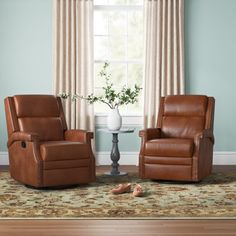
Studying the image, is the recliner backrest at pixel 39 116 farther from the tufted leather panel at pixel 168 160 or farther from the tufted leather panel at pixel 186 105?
the tufted leather panel at pixel 186 105

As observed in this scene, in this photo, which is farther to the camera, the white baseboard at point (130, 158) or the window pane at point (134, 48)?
the window pane at point (134, 48)

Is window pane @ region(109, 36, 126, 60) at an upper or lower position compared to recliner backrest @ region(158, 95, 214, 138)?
upper

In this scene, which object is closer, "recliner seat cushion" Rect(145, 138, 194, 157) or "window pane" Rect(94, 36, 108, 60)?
"recliner seat cushion" Rect(145, 138, 194, 157)

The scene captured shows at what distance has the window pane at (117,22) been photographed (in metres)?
7.80

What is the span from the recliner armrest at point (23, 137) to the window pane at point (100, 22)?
2.54 metres

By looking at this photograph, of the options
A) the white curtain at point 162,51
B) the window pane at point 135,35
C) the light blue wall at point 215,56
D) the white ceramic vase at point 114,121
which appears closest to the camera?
the white ceramic vase at point 114,121

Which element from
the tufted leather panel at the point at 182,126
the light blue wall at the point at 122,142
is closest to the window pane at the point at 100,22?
the light blue wall at the point at 122,142

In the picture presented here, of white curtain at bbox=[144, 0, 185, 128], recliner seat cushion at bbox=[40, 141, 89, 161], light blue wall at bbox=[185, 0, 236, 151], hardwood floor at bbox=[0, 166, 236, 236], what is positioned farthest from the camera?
light blue wall at bbox=[185, 0, 236, 151]

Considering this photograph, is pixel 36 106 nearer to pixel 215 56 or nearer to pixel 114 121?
pixel 114 121

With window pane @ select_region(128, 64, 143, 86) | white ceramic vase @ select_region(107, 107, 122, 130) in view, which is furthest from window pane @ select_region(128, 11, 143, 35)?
white ceramic vase @ select_region(107, 107, 122, 130)

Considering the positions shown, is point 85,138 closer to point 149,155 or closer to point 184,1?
point 149,155

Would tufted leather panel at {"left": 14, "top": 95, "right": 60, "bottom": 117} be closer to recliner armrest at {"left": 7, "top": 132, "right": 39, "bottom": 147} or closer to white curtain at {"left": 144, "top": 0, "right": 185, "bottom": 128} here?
recliner armrest at {"left": 7, "top": 132, "right": 39, "bottom": 147}

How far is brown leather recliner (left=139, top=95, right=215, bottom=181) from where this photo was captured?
5.87 meters

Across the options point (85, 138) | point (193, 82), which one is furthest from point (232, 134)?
point (85, 138)
